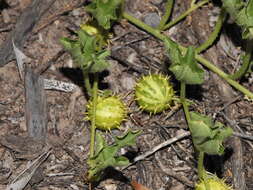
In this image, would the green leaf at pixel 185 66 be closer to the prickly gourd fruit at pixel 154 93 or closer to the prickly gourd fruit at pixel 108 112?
the prickly gourd fruit at pixel 154 93

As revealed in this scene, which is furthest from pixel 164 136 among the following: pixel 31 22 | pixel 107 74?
pixel 31 22

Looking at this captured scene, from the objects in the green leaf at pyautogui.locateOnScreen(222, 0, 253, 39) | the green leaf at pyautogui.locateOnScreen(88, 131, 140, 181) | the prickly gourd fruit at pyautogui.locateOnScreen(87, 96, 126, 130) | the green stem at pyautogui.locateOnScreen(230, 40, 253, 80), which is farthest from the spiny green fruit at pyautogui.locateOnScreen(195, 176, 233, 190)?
the green leaf at pyautogui.locateOnScreen(222, 0, 253, 39)

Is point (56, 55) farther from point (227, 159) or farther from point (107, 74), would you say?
point (227, 159)

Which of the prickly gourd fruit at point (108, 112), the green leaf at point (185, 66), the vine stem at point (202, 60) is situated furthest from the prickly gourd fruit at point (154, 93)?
the vine stem at point (202, 60)

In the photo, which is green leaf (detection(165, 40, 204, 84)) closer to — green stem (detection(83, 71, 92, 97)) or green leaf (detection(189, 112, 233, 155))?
green leaf (detection(189, 112, 233, 155))

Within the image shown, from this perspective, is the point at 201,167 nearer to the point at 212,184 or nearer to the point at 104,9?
the point at 212,184
